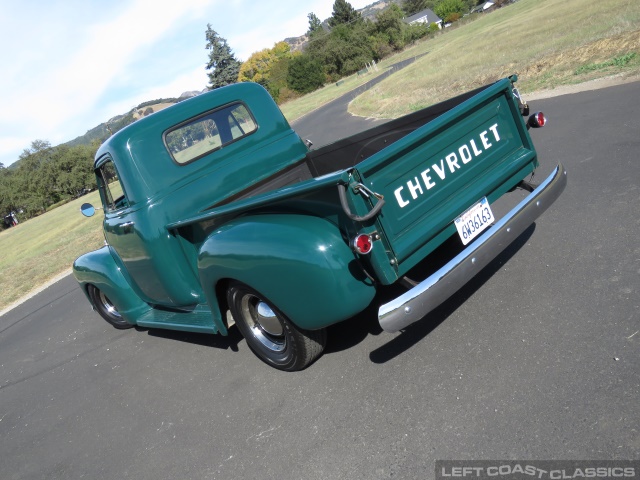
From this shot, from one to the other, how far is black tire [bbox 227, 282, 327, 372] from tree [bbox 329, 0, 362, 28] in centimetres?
9022


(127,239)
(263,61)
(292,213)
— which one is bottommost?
(292,213)

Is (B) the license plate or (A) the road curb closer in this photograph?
(B) the license plate

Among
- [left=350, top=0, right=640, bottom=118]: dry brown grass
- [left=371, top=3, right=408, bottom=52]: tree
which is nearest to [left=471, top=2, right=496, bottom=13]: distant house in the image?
[left=371, top=3, right=408, bottom=52]: tree

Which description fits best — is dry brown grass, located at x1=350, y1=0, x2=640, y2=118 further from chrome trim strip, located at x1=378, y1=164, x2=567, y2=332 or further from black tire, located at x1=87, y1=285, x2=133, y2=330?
black tire, located at x1=87, y1=285, x2=133, y2=330

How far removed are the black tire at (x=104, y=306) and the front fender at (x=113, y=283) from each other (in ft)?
1.40

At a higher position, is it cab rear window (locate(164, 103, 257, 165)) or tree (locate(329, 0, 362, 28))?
tree (locate(329, 0, 362, 28))

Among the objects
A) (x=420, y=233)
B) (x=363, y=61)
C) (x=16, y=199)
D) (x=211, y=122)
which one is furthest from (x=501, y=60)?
(x=16, y=199)

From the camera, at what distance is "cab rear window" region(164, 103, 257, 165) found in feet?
15.3

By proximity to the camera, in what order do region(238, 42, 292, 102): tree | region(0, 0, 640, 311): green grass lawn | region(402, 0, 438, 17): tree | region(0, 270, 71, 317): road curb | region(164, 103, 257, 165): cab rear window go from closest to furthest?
region(164, 103, 257, 165): cab rear window
region(0, 270, 71, 317): road curb
region(0, 0, 640, 311): green grass lawn
region(238, 42, 292, 102): tree
region(402, 0, 438, 17): tree

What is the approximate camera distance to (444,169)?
136 inches

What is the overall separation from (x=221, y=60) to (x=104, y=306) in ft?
236

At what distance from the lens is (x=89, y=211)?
225 inches

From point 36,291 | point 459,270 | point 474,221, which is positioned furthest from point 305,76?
point 459,270

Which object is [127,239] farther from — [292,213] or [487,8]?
[487,8]
